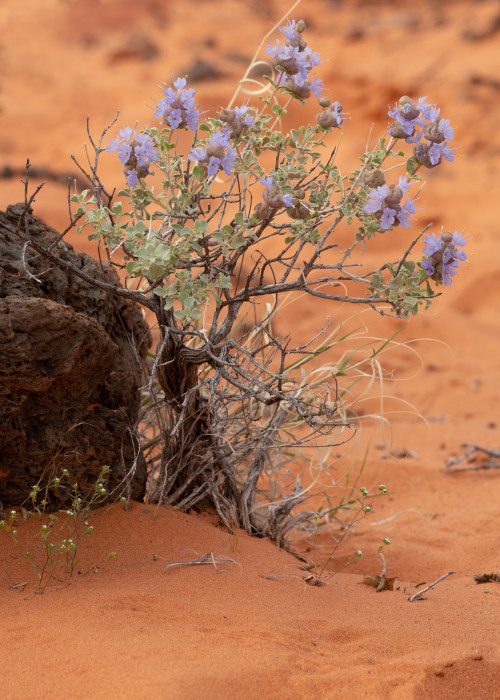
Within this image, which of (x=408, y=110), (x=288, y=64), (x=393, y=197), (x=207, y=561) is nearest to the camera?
(x=393, y=197)

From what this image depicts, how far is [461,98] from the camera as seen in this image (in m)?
11.8

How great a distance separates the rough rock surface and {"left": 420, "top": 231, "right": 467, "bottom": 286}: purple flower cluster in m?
1.04

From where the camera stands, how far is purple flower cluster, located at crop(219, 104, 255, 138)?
234cm

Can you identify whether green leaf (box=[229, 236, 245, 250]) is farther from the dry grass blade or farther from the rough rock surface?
the dry grass blade

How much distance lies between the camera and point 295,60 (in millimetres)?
→ 2309

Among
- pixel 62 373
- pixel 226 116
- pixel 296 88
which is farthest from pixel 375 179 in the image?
pixel 62 373

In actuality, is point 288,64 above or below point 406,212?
above

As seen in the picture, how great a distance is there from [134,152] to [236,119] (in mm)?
367

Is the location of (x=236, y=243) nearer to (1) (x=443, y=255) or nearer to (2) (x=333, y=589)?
(1) (x=443, y=255)

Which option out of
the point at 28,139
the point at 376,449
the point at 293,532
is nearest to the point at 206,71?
the point at 28,139

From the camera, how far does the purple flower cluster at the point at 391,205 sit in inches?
81.7

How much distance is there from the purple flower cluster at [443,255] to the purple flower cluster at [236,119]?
0.67m

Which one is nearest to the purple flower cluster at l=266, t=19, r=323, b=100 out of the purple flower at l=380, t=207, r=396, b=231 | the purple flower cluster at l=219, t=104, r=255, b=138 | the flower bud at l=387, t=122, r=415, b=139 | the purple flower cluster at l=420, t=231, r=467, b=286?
the purple flower cluster at l=219, t=104, r=255, b=138

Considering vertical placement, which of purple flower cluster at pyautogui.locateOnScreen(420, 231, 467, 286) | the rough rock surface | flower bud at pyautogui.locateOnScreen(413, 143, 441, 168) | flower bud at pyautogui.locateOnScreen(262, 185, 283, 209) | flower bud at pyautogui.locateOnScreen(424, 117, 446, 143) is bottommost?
the rough rock surface
